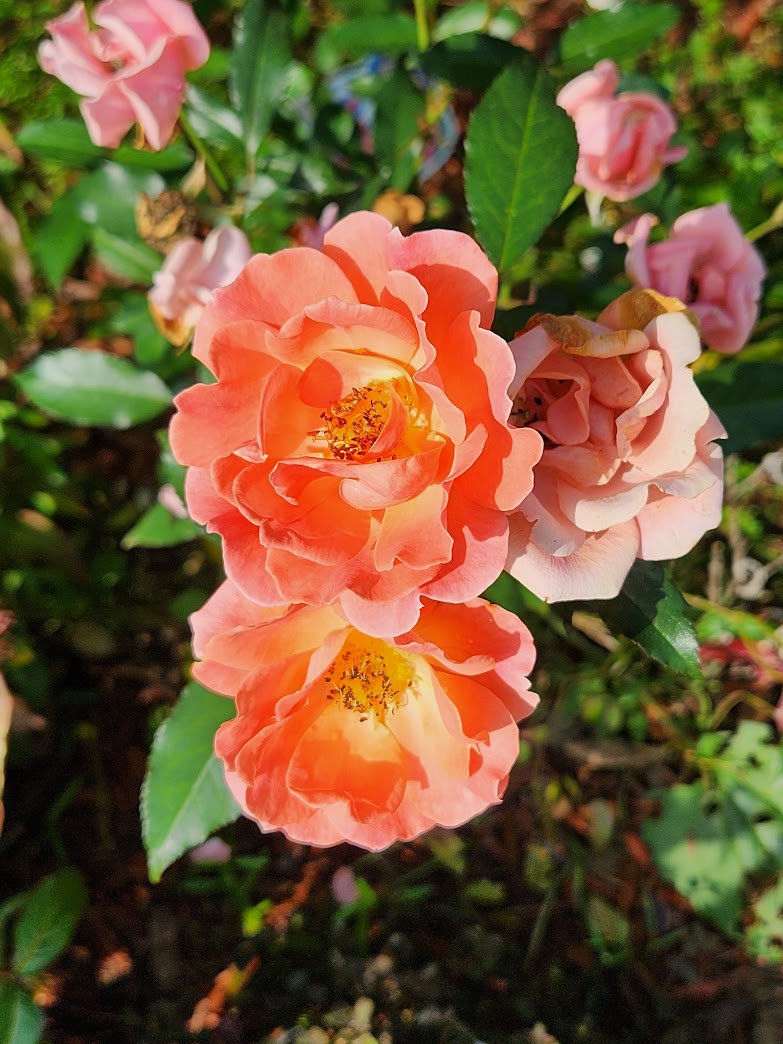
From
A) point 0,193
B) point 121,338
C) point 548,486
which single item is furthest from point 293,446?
point 0,193

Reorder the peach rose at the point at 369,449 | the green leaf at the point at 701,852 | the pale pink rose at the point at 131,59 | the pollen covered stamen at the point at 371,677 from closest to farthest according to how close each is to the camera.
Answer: the peach rose at the point at 369,449 → the pollen covered stamen at the point at 371,677 → the pale pink rose at the point at 131,59 → the green leaf at the point at 701,852

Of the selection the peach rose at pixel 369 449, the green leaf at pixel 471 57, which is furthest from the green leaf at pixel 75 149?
the peach rose at pixel 369 449

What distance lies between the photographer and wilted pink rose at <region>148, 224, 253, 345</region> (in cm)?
110

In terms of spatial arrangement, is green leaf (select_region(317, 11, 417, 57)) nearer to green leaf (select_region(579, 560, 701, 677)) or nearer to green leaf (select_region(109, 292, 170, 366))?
green leaf (select_region(109, 292, 170, 366))

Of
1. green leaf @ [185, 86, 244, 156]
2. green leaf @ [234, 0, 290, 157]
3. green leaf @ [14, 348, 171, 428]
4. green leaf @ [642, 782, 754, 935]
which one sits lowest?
green leaf @ [642, 782, 754, 935]

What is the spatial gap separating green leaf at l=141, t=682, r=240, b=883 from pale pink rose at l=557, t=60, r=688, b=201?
0.93 m

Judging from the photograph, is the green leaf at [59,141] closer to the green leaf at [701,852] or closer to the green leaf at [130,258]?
the green leaf at [130,258]

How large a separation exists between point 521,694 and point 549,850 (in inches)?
42.2

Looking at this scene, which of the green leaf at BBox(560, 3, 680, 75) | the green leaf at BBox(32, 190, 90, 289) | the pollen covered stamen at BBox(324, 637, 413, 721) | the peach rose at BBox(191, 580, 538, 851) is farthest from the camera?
the green leaf at BBox(32, 190, 90, 289)

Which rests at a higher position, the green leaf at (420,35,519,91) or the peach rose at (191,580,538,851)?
the green leaf at (420,35,519,91)

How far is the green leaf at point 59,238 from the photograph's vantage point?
1498 mm

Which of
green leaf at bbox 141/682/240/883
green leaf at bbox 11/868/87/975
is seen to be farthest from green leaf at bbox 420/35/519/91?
green leaf at bbox 11/868/87/975

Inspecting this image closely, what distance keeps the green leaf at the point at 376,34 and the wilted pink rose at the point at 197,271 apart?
529mm

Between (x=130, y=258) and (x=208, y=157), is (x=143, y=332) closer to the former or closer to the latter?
(x=130, y=258)
